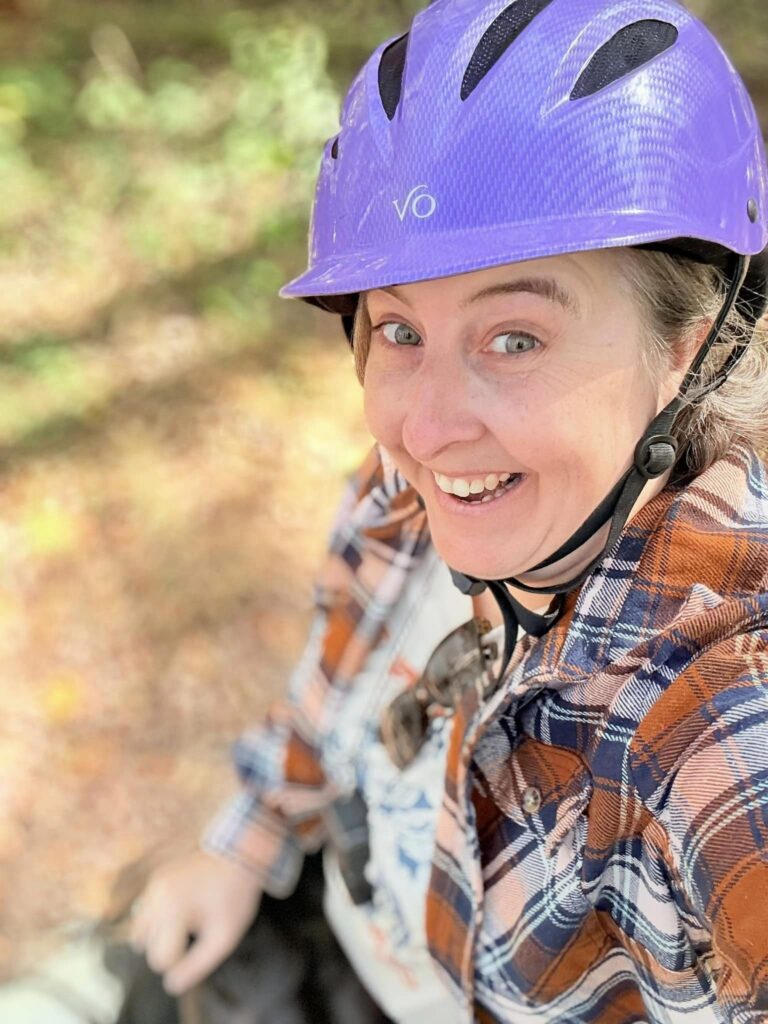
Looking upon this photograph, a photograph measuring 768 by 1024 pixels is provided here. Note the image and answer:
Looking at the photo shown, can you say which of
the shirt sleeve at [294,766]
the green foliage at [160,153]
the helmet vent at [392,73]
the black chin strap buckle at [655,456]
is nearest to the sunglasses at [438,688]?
the shirt sleeve at [294,766]

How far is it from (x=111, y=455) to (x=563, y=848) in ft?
10.4

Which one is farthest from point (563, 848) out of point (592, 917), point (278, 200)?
point (278, 200)

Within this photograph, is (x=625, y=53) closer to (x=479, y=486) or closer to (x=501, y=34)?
(x=501, y=34)

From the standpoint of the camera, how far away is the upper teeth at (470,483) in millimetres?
1553

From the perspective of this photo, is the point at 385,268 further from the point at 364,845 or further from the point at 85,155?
the point at 85,155

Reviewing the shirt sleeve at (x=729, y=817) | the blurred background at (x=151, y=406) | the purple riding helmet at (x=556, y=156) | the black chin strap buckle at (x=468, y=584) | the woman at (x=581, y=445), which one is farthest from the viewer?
the blurred background at (x=151, y=406)

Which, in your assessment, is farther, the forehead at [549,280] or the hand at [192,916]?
the hand at [192,916]

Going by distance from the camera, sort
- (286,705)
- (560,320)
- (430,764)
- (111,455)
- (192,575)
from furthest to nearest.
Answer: (111,455) < (192,575) < (286,705) < (430,764) < (560,320)

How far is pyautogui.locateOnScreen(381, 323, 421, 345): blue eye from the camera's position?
1.60m

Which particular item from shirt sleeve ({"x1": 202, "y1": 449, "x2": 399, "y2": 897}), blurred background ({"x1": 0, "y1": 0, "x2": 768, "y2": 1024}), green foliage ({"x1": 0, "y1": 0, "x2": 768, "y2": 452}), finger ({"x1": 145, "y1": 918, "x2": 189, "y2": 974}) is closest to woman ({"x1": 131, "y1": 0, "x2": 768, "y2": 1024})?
shirt sleeve ({"x1": 202, "y1": 449, "x2": 399, "y2": 897})

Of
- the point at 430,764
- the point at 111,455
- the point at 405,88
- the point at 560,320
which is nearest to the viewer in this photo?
the point at 560,320

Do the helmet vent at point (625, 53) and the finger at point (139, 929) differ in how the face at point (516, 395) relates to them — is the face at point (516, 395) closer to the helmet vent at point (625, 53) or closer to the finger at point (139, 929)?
the helmet vent at point (625, 53)

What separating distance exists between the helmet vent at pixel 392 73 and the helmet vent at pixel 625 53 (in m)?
0.30

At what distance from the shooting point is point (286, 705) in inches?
93.0
